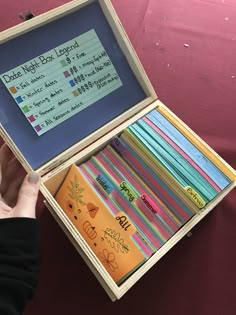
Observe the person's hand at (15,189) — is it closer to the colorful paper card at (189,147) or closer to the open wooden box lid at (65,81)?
the open wooden box lid at (65,81)

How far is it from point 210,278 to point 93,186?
332 mm

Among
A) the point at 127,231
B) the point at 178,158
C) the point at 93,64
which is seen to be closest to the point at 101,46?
the point at 93,64

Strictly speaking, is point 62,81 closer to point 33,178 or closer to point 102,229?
point 33,178

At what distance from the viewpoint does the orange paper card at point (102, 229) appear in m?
0.65

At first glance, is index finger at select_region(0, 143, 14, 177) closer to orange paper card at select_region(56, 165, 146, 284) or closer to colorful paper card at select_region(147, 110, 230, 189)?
orange paper card at select_region(56, 165, 146, 284)

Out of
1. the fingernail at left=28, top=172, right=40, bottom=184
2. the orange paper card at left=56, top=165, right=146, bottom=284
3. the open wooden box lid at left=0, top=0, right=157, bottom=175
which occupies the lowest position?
the orange paper card at left=56, top=165, right=146, bottom=284

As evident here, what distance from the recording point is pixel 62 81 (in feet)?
2.38

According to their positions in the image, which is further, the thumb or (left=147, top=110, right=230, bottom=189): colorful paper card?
(left=147, top=110, right=230, bottom=189): colorful paper card

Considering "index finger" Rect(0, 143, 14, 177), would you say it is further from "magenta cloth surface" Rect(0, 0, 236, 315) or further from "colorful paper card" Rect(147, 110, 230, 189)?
"colorful paper card" Rect(147, 110, 230, 189)

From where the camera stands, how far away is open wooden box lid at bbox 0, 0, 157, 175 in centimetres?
67

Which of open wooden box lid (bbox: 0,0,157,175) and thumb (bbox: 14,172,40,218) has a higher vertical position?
open wooden box lid (bbox: 0,0,157,175)

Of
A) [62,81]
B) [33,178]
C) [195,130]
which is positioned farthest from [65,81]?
[195,130]

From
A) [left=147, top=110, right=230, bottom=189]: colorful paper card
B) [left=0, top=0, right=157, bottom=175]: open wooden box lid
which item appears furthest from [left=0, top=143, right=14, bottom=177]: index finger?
[left=147, top=110, right=230, bottom=189]: colorful paper card

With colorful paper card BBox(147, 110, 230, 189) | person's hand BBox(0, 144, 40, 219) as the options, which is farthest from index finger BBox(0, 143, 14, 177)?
colorful paper card BBox(147, 110, 230, 189)
